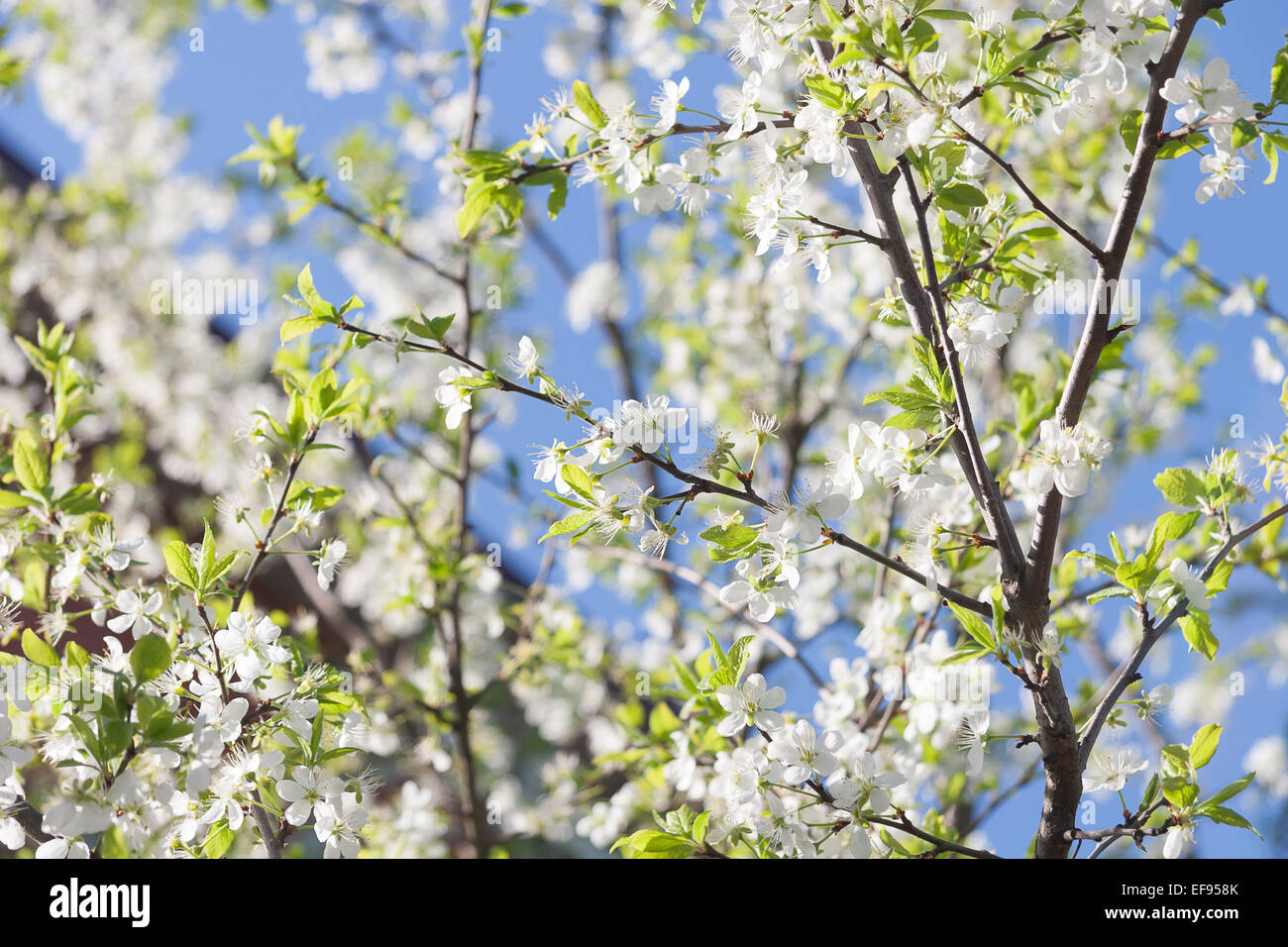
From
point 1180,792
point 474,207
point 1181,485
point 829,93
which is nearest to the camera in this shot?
point 829,93

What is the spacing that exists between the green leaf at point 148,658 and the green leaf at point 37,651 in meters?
0.32

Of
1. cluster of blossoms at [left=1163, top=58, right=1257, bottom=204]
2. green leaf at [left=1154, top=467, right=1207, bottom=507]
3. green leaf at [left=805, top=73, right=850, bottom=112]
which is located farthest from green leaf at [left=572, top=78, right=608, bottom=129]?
green leaf at [left=1154, top=467, right=1207, bottom=507]

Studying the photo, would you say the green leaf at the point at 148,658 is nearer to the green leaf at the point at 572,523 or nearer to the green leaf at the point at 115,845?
the green leaf at the point at 115,845

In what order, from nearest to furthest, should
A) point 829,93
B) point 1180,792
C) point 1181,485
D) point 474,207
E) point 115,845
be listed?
point 115,845, point 829,93, point 1180,792, point 1181,485, point 474,207

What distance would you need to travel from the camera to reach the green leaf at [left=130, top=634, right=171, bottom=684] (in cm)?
113

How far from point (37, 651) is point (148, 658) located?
1.14ft

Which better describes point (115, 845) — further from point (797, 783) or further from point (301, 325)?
point (797, 783)

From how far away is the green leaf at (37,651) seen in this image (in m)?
1.34

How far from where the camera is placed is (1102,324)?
1235 mm

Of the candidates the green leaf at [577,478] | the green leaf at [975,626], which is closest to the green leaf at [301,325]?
the green leaf at [577,478]

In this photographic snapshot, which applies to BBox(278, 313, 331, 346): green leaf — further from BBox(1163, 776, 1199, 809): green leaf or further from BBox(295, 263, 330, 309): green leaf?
BBox(1163, 776, 1199, 809): green leaf

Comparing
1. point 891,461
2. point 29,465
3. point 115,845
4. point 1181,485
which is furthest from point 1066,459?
point 29,465

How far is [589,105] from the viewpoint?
1.44 meters
